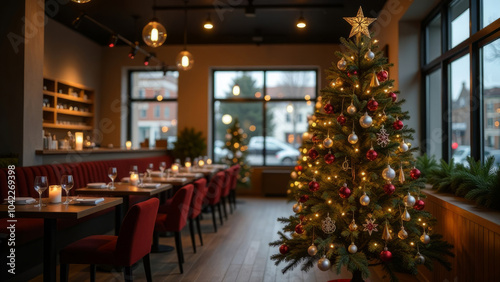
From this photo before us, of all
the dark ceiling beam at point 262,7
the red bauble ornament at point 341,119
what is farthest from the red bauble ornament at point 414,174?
the dark ceiling beam at point 262,7

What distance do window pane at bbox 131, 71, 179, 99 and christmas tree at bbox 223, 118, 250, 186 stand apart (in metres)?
2.25

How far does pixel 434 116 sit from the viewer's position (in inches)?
239

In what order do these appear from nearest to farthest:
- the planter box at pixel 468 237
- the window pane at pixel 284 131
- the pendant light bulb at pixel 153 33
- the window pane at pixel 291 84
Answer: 1. the planter box at pixel 468 237
2. the pendant light bulb at pixel 153 33
3. the window pane at pixel 291 84
4. the window pane at pixel 284 131

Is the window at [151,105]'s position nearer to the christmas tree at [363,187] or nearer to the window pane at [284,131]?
the window pane at [284,131]

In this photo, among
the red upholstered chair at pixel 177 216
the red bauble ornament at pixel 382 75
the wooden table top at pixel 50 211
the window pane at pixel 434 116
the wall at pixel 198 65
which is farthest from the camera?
the wall at pixel 198 65

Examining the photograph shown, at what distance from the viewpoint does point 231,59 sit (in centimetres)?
1104

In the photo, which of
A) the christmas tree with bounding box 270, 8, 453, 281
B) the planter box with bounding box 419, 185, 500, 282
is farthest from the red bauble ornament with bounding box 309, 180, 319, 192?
the planter box with bounding box 419, 185, 500, 282

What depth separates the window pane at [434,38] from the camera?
591 centimetres

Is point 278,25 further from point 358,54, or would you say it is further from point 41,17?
point 358,54

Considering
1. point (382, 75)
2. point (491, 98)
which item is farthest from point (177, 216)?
point (491, 98)

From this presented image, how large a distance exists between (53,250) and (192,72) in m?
8.18

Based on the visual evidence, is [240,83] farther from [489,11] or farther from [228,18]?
[489,11]

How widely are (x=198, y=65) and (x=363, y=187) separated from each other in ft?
27.3

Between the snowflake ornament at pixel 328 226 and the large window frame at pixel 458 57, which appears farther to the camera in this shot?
the large window frame at pixel 458 57
